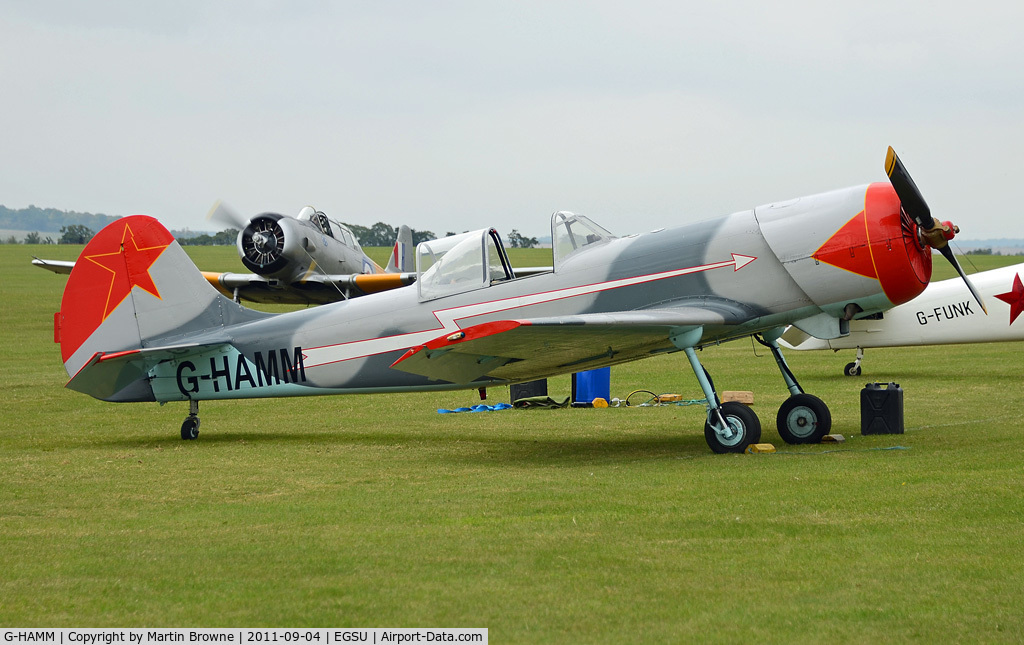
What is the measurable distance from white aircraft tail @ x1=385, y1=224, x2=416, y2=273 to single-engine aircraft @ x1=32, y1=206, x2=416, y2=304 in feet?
4.88

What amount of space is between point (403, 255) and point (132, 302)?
49.3ft

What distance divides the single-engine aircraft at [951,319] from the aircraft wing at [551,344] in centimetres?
774

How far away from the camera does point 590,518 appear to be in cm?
620

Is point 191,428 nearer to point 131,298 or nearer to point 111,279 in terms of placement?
point 131,298

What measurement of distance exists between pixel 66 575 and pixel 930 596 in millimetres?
4158

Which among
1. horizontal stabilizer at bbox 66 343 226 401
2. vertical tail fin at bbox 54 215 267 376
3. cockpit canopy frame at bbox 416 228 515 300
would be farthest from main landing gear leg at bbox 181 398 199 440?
cockpit canopy frame at bbox 416 228 515 300

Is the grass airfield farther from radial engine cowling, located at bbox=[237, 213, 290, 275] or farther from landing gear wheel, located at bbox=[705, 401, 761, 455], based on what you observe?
radial engine cowling, located at bbox=[237, 213, 290, 275]

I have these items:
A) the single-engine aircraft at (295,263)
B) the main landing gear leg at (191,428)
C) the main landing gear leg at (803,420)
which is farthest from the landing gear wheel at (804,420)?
the single-engine aircraft at (295,263)

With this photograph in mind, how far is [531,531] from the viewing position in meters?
5.87

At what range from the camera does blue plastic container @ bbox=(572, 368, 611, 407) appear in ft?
46.4

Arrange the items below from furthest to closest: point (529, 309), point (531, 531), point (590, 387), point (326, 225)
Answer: point (326, 225) → point (590, 387) → point (529, 309) → point (531, 531)

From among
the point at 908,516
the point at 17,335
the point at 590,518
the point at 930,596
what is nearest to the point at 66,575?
the point at 590,518

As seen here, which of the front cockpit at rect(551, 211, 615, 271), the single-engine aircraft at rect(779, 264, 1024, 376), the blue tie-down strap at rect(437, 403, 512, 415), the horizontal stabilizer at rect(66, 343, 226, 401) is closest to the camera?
the front cockpit at rect(551, 211, 615, 271)

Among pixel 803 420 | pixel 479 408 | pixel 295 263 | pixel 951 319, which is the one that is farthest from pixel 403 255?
pixel 803 420
